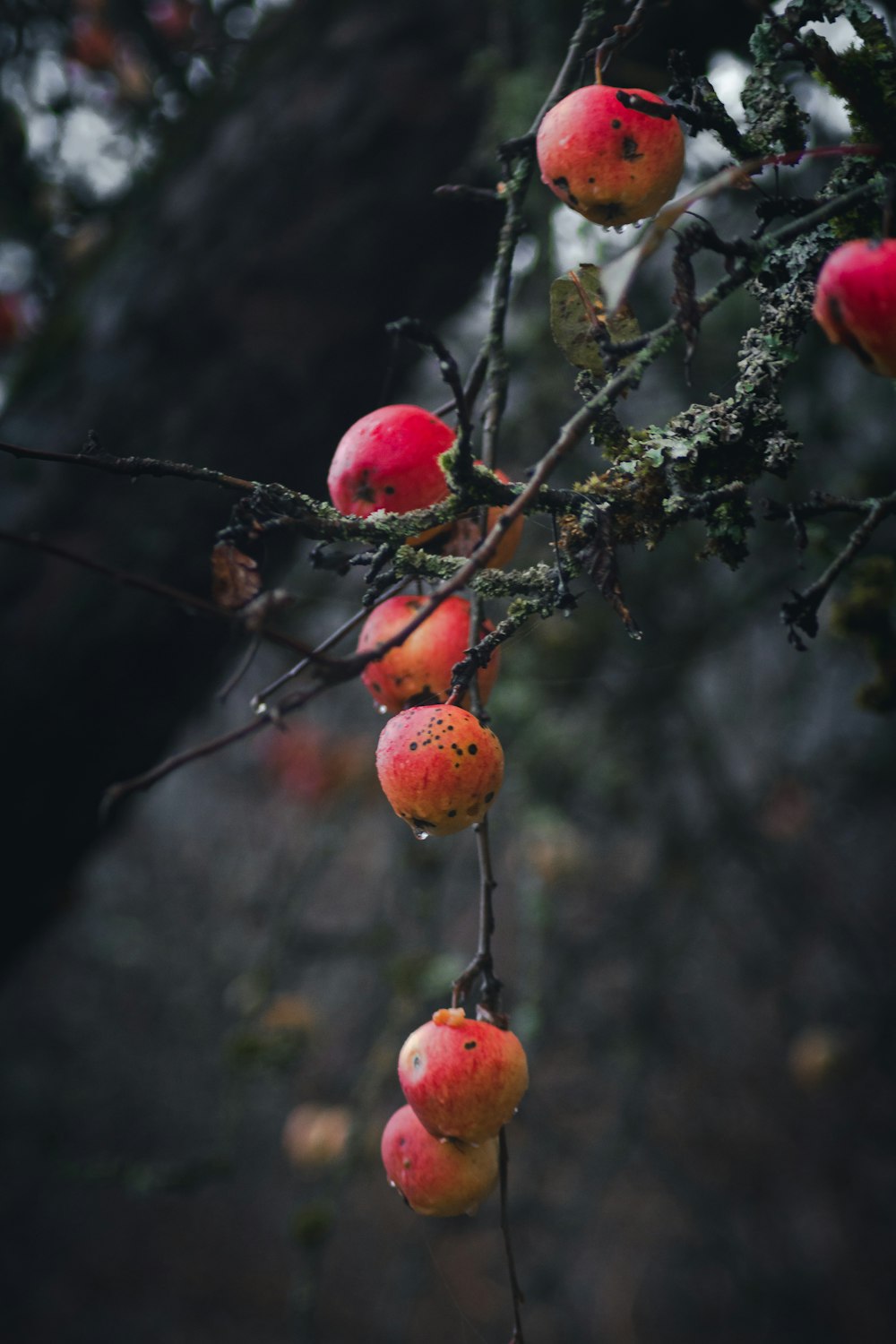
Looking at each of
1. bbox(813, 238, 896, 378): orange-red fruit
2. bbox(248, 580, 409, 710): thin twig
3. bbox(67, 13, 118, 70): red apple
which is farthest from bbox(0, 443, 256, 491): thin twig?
bbox(67, 13, 118, 70): red apple

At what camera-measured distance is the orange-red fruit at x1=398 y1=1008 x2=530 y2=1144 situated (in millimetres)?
566

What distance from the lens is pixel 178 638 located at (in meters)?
1.52

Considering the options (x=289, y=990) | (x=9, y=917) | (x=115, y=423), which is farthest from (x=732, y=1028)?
(x=115, y=423)

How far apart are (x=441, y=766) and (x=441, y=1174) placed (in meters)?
0.28

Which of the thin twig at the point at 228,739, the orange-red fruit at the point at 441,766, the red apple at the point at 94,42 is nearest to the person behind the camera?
the thin twig at the point at 228,739

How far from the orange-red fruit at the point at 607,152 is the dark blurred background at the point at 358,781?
0.50ft

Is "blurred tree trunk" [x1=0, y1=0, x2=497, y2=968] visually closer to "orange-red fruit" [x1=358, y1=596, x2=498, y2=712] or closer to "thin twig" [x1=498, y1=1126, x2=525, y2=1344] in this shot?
"orange-red fruit" [x1=358, y1=596, x2=498, y2=712]

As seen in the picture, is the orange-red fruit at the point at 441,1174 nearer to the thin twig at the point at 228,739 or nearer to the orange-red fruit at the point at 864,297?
the thin twig at the point at 228,739

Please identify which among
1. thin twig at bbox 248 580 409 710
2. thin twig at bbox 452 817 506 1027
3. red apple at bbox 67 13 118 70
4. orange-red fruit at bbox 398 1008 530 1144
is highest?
red apple at bbox 67 13 118 70

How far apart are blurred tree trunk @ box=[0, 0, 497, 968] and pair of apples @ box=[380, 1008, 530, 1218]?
105cm

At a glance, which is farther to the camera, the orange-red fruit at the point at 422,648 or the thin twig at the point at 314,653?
the orange-red fruit at the point at 422,648

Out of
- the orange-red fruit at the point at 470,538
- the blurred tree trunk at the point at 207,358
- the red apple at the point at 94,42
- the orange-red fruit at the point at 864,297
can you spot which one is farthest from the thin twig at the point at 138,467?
the red apple at the point at 94,42

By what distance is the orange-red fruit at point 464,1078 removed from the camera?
566 millimetres

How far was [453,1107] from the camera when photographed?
565 millimetres
